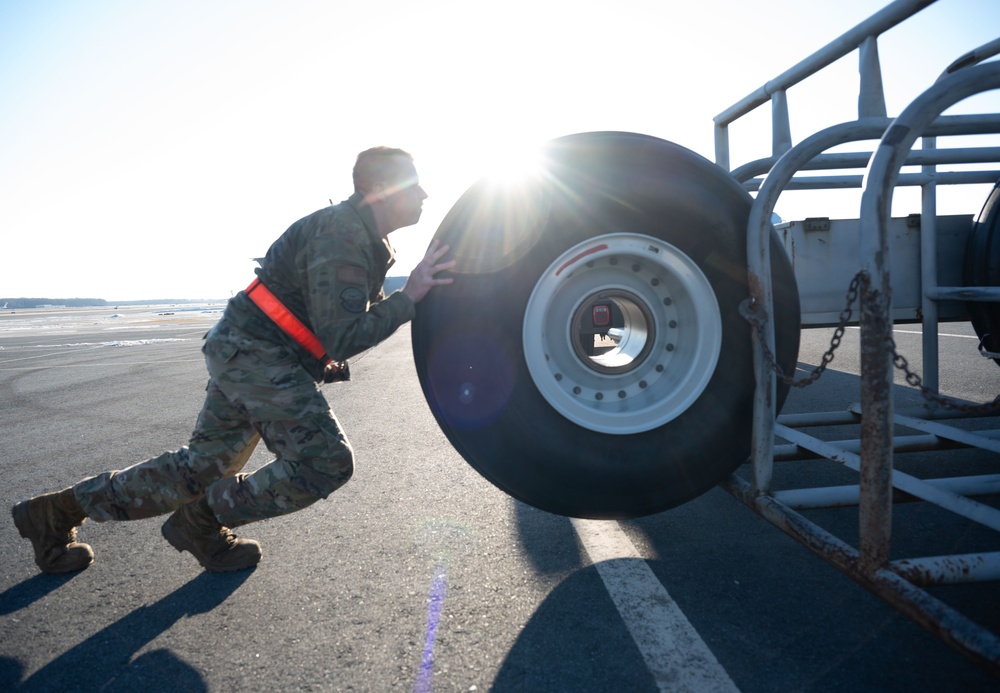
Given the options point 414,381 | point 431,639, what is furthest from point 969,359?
point 431,639

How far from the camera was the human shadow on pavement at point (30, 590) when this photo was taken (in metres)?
2.09

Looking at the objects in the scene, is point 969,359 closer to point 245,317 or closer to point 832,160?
point 832,160

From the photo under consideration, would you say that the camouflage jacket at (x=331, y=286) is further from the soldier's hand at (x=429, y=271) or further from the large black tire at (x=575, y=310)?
the large black tire at (x=575, y=310)

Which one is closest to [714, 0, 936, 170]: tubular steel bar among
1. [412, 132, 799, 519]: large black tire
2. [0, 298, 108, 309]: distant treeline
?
[412, 132, 799, 519]: large black tire

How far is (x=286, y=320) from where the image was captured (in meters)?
2.26

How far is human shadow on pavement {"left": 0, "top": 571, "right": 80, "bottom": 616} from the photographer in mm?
2090

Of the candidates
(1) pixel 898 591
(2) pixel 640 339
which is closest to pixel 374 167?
(2) pixel 640 339

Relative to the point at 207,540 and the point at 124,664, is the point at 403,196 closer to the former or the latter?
the point at 207,540

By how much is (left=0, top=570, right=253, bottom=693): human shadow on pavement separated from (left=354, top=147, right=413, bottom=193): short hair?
5.20 feet

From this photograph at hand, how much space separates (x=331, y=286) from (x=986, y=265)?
2657 mm

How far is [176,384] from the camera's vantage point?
296 inches

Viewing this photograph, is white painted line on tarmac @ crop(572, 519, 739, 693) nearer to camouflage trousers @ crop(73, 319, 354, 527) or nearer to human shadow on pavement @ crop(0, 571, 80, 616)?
camouflage trousers @ crop(73, 319, 354, 527)

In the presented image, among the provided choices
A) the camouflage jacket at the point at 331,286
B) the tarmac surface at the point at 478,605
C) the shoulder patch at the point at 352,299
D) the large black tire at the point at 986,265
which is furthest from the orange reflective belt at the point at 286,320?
the large black tire at the point at 986,265

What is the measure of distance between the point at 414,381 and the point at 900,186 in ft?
16.7
